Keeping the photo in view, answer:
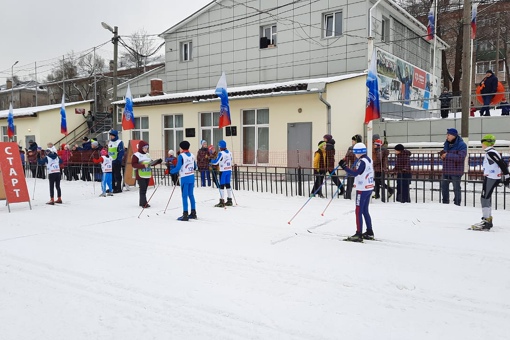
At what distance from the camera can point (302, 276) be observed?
531cm

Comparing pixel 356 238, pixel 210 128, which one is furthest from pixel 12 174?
pixel 210 128

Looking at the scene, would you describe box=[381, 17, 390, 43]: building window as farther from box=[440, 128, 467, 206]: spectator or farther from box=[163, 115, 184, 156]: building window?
box=[440, 128, 467, 206]: spectator

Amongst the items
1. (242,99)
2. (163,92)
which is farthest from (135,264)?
(163,92)

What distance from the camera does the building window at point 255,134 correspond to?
1763 centimetres

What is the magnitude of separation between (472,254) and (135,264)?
16.9ft

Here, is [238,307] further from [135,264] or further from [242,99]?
[242,99]

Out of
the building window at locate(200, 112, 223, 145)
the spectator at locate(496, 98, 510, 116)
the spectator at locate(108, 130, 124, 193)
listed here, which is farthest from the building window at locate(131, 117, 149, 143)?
the spectator at locate(496, 98, 510, 116)

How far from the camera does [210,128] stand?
19.9 metres

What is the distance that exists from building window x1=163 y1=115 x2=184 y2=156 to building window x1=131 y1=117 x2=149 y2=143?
4.71 ft

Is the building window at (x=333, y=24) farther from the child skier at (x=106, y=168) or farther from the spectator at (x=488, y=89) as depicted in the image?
the child skier at (x=106, y=168)

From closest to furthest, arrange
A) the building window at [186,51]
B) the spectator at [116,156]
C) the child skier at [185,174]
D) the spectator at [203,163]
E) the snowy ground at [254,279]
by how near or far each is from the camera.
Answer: the snowy ground at [254,279]
the child skier at [185,174]
the spectator at [116,156]
the spectator at [203,163]
the building window at [186,51]

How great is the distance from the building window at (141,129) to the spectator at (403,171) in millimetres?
15065

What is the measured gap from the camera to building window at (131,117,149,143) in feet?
73.8

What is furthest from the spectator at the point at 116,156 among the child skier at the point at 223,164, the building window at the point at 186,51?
the building window at the point at 186,51
